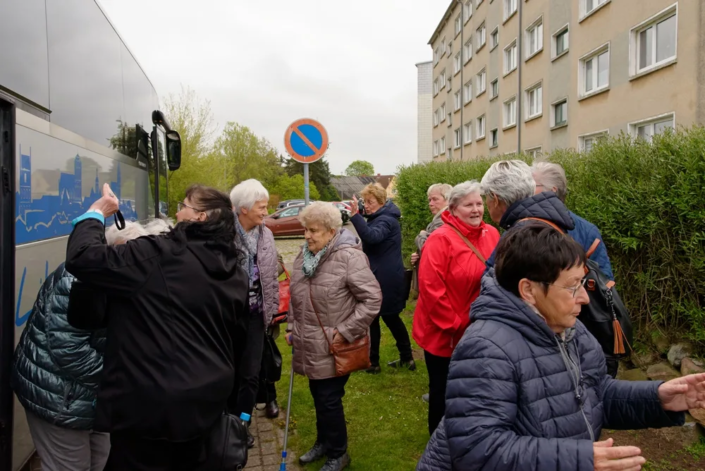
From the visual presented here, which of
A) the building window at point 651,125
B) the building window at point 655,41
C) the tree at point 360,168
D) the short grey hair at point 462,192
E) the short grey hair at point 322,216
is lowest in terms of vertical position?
the short grey hair at point 322,216

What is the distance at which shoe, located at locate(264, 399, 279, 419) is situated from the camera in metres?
4.94

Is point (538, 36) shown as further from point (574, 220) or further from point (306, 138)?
point (574, 220)

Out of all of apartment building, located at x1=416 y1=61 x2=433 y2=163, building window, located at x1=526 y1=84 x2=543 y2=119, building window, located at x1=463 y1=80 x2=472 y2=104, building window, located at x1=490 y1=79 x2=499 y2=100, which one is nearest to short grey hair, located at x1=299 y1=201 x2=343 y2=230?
building window, located at x1=526 y1=84 x2=543 y2=119

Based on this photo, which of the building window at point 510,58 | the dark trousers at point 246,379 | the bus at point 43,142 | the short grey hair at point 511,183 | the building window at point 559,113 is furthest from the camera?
the building window at point 510,58

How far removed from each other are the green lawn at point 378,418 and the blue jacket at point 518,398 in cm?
234

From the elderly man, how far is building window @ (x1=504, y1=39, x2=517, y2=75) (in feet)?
82.6

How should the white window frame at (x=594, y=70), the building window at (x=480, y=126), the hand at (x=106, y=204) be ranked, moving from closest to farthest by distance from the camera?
the hand at (x=106, y=204) < the white window frame at (x=594, y=70) < the building window at (x=480, y=126)

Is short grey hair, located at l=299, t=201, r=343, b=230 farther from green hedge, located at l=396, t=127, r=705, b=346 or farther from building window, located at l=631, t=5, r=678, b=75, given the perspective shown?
building window, located at l=631, t=5, r=678, b=75

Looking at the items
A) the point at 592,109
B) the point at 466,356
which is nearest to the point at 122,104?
the point at 466,356

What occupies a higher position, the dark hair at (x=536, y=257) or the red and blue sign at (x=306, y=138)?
the red and blue sign at (x=306, y=138)

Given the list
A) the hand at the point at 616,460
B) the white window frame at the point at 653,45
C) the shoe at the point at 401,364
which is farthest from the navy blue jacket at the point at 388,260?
the white window frame at the point at 653,45

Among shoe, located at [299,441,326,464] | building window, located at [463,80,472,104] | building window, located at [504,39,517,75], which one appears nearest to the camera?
shoe, located at [299,441,326,464]

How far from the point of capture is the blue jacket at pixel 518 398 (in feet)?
5.21

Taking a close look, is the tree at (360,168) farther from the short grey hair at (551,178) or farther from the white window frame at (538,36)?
the short grey hair at (551,178)
